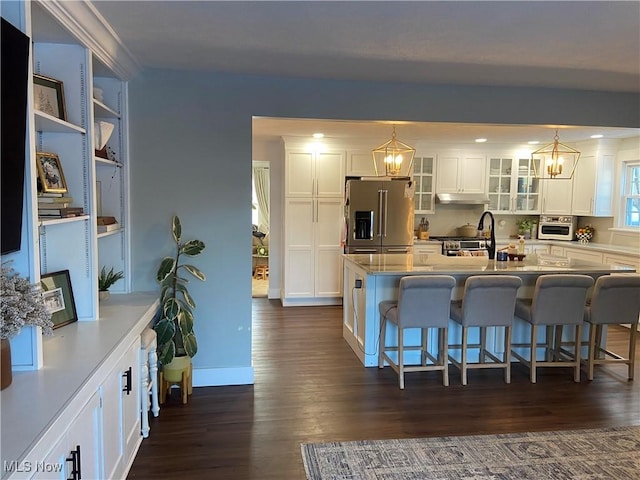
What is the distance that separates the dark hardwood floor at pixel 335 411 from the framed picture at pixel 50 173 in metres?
1.58

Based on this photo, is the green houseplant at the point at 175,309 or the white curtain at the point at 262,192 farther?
the white curtain at the point at 262,192

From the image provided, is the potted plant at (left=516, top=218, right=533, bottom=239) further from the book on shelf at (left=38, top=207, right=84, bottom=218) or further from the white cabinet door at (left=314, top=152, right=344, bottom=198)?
the book on shelf at (left=38, top=207, right=84, bottom=218)

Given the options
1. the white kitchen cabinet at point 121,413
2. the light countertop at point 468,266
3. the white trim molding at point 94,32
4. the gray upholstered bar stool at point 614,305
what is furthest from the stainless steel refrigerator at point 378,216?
the white kitchen cabinet at point 121,413

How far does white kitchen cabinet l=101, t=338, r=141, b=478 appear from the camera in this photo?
213 cm

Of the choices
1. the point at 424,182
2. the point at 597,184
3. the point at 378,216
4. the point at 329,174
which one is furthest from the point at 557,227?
the point at 329,174

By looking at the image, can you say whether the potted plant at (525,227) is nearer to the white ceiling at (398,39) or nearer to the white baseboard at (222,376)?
the white ceiling at (398,39)

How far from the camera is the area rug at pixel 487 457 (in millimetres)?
2580

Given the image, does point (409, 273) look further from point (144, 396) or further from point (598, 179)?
point (598, 179)

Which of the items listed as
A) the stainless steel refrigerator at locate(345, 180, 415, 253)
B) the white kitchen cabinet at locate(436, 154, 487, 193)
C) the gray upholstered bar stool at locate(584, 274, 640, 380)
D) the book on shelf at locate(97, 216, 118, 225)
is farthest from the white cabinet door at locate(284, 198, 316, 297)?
the gray upholstered bar stool at locate(584, 274, 640, 380)

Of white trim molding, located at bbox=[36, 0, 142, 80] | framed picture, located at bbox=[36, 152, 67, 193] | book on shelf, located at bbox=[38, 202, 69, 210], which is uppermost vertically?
white trim molding, located at bbox=[36, 0, 142, 80]

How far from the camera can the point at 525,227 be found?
7.63 m

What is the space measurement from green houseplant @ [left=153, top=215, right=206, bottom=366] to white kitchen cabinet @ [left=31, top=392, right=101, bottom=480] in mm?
1300

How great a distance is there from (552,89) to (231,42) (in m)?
2.81

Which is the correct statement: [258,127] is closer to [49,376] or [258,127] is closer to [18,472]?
[49,376]
